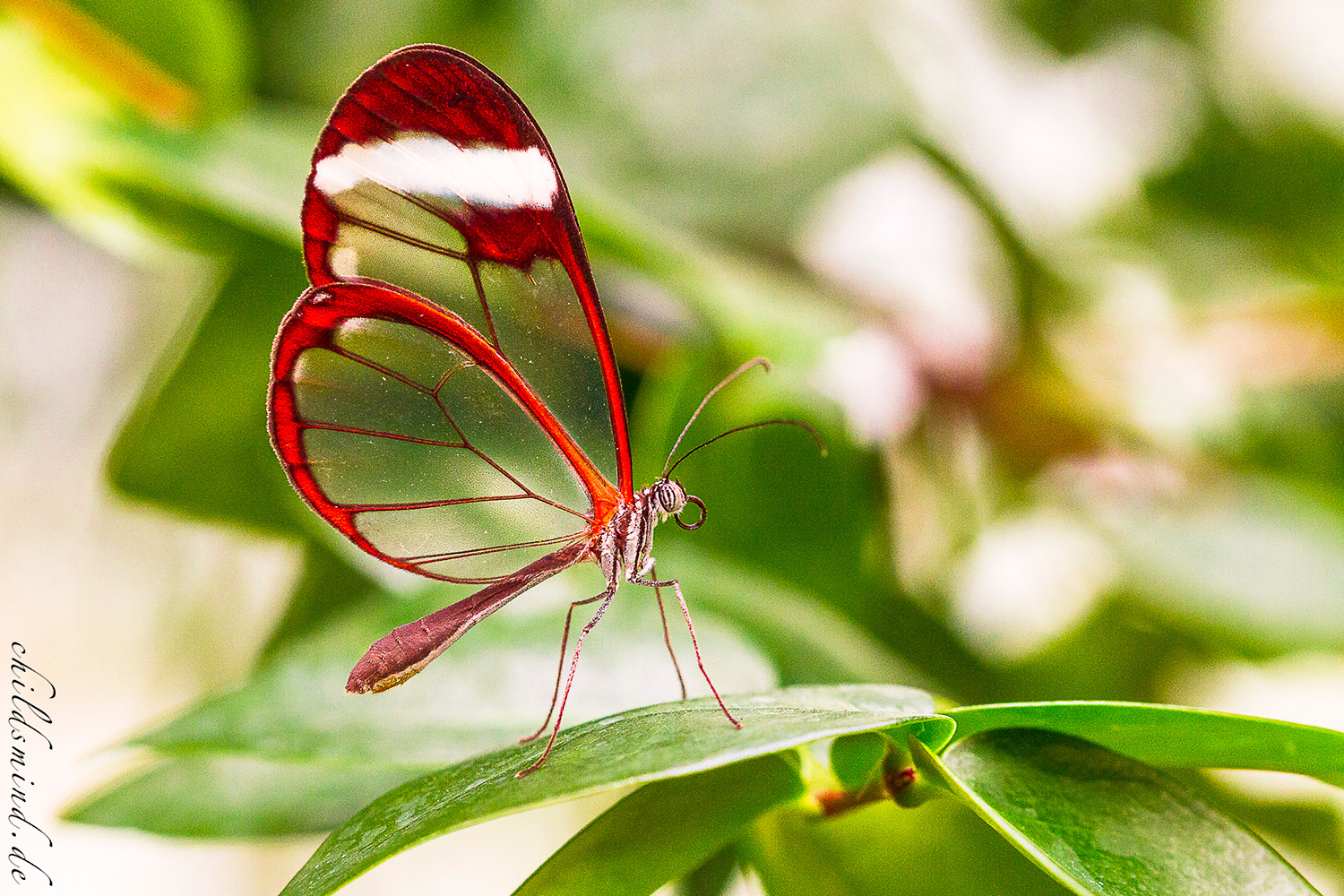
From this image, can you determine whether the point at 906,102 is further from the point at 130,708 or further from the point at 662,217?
the point at 130,708

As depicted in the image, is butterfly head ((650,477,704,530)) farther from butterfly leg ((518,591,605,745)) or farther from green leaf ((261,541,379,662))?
green leaf ((261,541,379,662))

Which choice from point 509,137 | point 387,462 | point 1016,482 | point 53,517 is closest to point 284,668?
point 387,462

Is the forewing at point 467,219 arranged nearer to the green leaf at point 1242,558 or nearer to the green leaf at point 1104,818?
the green leaf at point 1104,818

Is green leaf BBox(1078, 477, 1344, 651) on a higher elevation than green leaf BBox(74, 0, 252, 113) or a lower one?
lower

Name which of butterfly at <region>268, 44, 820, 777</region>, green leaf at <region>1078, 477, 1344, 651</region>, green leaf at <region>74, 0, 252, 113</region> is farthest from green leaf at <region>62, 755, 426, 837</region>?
green leaf at <region>1078, 477, 1344, 651</region>

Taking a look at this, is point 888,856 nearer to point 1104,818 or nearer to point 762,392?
point 1104,818

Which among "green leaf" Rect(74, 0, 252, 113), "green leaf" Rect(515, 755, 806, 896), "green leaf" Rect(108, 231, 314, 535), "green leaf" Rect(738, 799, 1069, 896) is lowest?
"green leaf" Rect(738, 799, 1069, 896)

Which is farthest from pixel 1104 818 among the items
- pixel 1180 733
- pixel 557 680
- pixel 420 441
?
pixel 420 441
